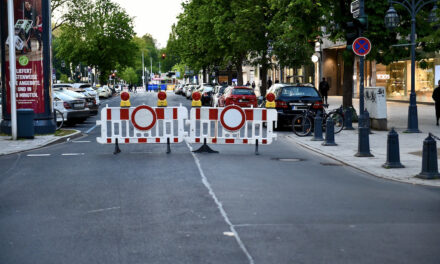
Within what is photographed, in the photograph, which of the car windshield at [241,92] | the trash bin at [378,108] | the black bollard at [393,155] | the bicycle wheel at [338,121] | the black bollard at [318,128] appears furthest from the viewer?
the car windshield at [241,92]

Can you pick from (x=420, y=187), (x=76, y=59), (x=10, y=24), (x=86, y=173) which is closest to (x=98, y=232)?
(x=86, y=173)

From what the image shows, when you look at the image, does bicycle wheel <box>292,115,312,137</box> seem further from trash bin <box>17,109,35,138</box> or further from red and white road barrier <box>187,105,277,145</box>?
trash bin <box>17,109,35,138</box>

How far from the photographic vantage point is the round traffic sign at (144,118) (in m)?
14.0

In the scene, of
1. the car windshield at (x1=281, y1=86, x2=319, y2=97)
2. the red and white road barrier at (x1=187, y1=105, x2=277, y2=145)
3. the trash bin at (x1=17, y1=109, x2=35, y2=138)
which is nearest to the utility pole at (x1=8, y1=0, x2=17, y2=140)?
the trash bin at (x1=17, y1=109, x2=35, y2=138)

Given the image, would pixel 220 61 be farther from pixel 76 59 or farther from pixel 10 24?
pixel 10 24

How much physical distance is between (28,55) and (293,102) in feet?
28.5

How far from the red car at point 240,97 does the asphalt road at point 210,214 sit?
16467mm

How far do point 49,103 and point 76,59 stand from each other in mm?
59988

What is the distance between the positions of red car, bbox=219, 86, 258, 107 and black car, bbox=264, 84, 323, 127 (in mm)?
7254

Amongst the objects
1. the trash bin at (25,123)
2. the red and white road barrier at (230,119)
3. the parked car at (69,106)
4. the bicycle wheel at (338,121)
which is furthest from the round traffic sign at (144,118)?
the parked car at (69,106)

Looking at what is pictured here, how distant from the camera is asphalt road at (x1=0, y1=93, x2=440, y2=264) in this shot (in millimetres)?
5637

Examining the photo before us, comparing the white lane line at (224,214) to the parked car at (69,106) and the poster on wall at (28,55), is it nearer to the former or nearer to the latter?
the poster on wall at (28,55)

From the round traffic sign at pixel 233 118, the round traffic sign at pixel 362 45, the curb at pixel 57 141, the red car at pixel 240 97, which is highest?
the round traffic sign at pixel 362 45

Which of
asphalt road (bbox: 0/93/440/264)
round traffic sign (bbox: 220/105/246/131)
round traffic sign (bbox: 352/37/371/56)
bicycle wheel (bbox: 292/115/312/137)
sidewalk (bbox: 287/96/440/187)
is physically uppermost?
round traffic sign (bbox: 352/37/371/56)
